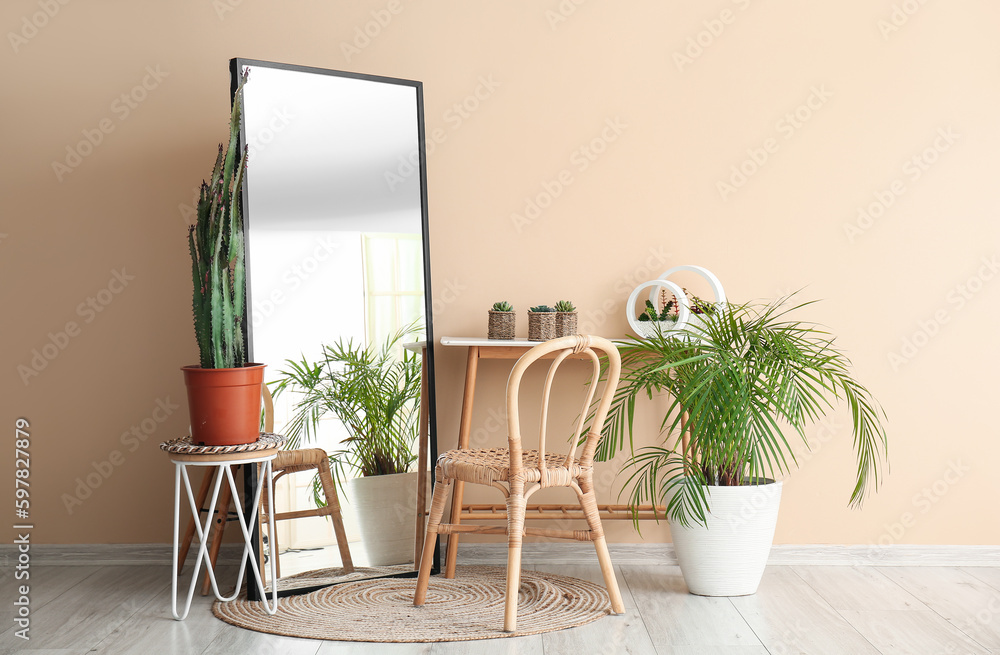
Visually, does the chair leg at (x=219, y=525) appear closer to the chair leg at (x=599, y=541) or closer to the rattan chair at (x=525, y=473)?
the rattan chair at (x=525, y=473)

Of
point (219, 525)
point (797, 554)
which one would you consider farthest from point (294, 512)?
point (797, 554)

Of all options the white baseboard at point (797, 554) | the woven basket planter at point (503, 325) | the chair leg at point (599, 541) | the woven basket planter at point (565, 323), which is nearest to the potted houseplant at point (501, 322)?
the woven basket planter at point (503, 325)

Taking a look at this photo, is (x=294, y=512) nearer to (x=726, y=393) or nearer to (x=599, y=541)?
(x=599, y=541)

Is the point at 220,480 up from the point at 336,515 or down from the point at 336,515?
up

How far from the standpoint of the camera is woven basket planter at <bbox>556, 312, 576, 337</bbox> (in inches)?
112

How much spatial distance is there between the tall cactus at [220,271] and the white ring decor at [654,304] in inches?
52.8

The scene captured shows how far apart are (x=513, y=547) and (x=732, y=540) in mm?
760

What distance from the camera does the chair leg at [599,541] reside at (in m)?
2.37

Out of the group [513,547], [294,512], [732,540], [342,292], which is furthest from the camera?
[342,292]

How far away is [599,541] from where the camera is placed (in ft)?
7.79

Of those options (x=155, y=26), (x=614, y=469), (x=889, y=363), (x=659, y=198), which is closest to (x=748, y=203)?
(x=659, y=198)

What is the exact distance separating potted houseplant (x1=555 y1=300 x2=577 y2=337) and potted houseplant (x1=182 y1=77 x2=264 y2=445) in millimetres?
1037

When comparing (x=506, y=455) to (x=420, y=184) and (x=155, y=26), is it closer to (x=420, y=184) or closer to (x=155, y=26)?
(x=420, y=184)

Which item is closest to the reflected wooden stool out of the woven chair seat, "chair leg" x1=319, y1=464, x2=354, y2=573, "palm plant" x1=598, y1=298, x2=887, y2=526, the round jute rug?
"chair leg" x1=319, y1=464, x2=354, y2=573
